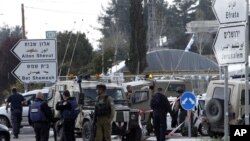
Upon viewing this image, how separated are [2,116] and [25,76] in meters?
3.73

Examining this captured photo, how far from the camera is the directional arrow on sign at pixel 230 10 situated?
36.3ft

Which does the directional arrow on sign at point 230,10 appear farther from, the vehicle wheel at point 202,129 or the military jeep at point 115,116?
the vehicle wheel at point 202,129

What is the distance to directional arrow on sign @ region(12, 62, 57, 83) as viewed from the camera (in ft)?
91.1

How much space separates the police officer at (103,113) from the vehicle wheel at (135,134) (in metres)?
3.84

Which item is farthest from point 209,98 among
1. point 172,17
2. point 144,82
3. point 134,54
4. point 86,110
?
point 172,17

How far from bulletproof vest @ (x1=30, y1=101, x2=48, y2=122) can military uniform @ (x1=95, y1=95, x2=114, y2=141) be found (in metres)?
2.32

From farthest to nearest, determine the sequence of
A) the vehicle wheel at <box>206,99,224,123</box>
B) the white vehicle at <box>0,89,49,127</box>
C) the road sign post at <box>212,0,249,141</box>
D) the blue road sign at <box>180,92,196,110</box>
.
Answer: the white vehicle at <box>0,89,49,127</box> < the blue road sign at <box>180,92,196,110</box> < the vehicle wheel at <box>206,99,224,123</box> < the road sign post at <box>212,0,249,141</box>

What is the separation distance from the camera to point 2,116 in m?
31.0

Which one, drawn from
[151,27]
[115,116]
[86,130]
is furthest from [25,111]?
[151,27]

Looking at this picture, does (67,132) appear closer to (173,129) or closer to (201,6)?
(173,129)

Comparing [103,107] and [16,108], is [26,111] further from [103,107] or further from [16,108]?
[103,107]

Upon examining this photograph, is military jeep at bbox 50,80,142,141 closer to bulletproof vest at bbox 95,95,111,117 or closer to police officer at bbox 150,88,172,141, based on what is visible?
police officer at bbox 150,88,172,141

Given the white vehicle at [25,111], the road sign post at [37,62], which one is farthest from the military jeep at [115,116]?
the white vehicle at [25,111]

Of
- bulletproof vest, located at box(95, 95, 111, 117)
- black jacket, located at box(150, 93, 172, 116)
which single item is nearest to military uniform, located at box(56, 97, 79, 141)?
bulletproof vest, located at box(95, 95, 111, 117)
